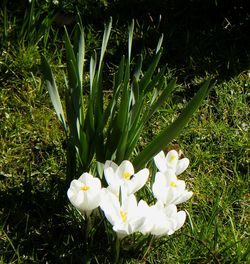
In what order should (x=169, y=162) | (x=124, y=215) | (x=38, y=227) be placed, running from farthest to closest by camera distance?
(x=38, y=227) → (x=169, y=162) → (x=124, y=215)

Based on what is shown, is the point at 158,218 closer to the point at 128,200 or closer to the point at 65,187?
the point at 128,200

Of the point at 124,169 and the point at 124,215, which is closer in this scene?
the point at 124,215

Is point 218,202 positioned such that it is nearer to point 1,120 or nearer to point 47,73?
point 47,73

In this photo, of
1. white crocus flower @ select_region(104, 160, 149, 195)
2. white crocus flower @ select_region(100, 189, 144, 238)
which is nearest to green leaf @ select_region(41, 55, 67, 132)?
white crocus flower @ select_region(104, 160, 149, 195)

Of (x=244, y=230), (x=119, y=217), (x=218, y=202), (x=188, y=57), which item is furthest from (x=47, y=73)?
(x=188, y=57)

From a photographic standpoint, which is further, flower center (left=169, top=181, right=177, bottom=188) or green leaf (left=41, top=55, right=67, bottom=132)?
green leaf (left=41, top=55, right=67, bottom=132)

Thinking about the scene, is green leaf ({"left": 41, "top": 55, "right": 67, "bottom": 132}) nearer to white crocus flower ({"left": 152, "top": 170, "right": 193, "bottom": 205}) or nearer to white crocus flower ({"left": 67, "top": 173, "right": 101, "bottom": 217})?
white crocus flower ({"left": 67, "top": 173, "right": 101, "bottom": 217})

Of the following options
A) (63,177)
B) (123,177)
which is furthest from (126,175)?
(63,177)
